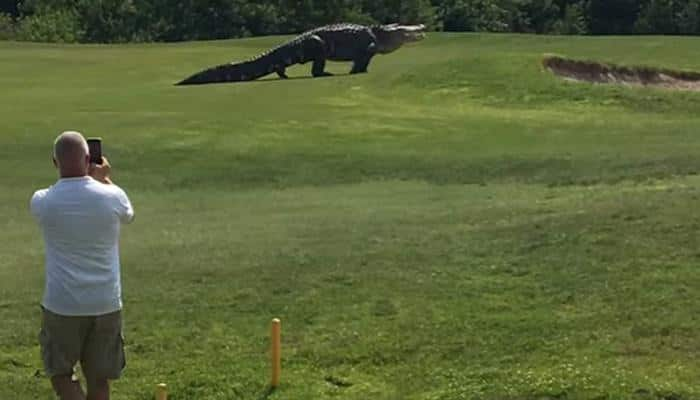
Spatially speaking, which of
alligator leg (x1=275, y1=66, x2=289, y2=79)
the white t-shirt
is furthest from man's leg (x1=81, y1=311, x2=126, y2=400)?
alligator leg (x1=275, y1=66, x2=289, y2=79)

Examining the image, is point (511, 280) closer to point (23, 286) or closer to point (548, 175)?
point (23, 286)

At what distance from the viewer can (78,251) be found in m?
6.55

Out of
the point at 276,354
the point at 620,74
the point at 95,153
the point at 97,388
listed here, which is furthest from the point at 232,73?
the point at 97,388

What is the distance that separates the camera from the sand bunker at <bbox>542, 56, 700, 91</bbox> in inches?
1203

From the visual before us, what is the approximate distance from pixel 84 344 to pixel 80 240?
1.84ft

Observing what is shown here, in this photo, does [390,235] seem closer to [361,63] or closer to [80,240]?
[80,240]

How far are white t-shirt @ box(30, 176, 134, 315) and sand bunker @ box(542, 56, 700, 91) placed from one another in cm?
2459

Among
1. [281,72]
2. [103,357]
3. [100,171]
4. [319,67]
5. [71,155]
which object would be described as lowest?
[281,72]

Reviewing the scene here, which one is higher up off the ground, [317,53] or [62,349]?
[62,349]

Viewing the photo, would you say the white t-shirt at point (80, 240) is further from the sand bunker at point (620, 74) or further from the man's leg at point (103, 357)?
the sand bunker at point (620, 74)

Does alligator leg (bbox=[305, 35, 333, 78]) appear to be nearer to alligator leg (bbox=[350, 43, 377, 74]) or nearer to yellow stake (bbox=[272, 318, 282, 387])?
alligator leg (bbox=[350, 43, 377, 74])

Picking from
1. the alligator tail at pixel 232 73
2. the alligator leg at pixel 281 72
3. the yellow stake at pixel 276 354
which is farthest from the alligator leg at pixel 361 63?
the yellow stake at pixel 276 354

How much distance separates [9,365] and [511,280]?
3770 millimetres

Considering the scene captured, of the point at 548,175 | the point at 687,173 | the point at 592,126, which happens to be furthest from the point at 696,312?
the point at 592,126
